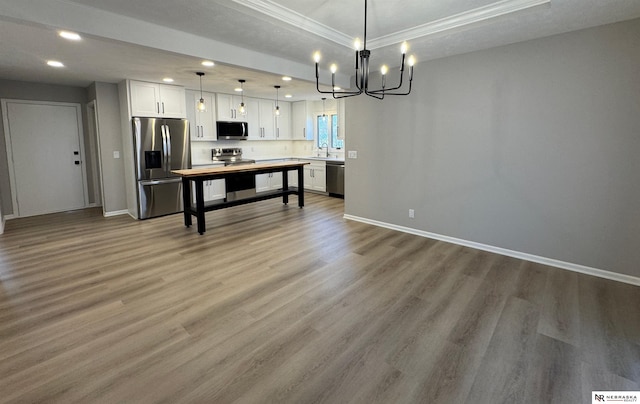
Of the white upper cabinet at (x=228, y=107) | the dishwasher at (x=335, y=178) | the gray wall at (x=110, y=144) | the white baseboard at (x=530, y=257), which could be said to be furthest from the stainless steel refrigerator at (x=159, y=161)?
the white baseboard at (x=530, y=257)

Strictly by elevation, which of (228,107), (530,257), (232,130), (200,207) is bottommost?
(530,257)

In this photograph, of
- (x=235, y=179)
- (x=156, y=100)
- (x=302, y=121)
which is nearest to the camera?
(x=156, y=100)

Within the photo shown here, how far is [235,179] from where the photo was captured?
20.9 ft

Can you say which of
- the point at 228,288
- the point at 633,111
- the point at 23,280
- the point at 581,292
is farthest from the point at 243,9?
the point at 581,292

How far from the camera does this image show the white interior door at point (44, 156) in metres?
5.57

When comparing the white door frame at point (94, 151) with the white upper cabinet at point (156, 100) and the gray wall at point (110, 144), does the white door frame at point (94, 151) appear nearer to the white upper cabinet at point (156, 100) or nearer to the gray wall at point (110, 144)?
the gray wall at point (110, 144)

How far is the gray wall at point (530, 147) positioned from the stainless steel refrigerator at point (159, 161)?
12.2 feet

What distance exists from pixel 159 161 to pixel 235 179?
140 cm

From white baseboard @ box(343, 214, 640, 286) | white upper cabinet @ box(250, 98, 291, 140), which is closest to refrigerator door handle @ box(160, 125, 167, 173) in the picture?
white upper cabinet @ box(250, 98, 291, 140)

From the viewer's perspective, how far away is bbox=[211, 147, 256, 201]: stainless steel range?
6183mm

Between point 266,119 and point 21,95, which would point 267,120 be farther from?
point 21,95

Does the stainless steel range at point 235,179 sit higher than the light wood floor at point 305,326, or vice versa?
the stainless steel range at point 235,179

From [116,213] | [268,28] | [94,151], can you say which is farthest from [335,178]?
[94,151]

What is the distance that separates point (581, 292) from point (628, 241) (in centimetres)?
77
